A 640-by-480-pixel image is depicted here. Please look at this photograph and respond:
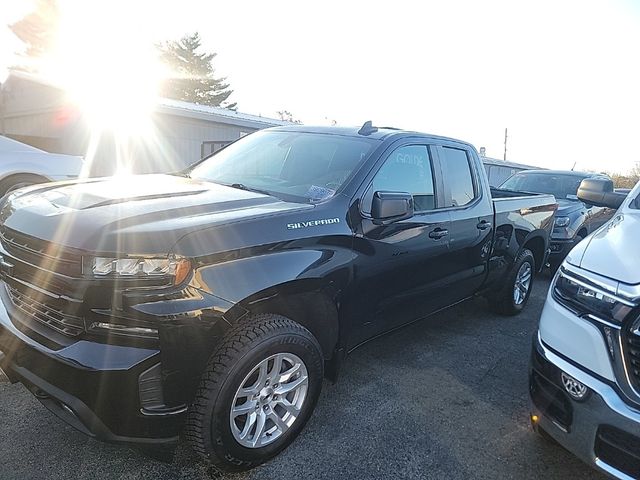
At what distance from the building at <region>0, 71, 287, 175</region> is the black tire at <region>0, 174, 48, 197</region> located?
178 inches

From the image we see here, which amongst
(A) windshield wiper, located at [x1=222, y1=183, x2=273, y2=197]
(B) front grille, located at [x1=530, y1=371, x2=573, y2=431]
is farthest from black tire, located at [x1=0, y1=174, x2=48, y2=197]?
(B) front grille, located at [x1=530, y1=371, x2=573, y2=431]

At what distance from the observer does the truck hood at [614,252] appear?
2.13 metres

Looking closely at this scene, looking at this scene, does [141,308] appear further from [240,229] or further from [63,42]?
[63,42]

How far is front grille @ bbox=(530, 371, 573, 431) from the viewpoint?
2.11m

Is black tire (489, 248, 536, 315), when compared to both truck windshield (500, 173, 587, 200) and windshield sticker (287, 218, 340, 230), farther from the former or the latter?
truck windshield (500, 173, 587, 200)

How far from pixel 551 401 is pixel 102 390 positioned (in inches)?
83.5

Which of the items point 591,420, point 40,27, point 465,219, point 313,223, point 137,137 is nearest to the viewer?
point 591,420

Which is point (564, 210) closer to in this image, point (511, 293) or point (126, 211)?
point (511, 293)

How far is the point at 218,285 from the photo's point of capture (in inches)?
81.6

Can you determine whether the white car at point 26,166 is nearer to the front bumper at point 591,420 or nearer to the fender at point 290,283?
the fender at point 290,283

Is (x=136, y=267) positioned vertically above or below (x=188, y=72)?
below

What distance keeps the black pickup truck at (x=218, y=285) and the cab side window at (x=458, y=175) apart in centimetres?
36

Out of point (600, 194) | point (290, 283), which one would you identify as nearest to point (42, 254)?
point (290, 283)

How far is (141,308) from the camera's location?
6.31ft
